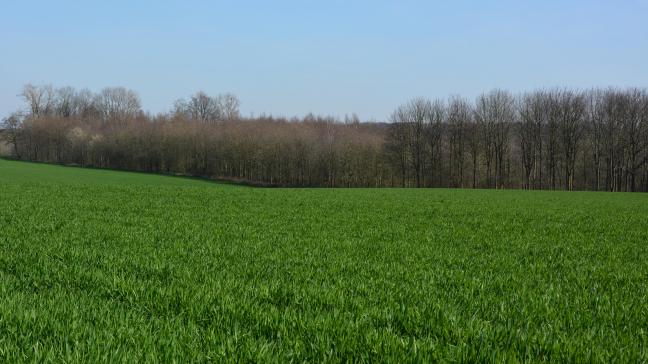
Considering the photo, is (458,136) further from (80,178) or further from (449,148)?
(80,178)

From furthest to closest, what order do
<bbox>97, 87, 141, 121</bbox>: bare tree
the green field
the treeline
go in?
<bbox>97, 87, 141, 121</bbox>: bare tree < the treeline < the green field

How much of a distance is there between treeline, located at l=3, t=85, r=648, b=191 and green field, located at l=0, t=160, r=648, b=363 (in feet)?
221

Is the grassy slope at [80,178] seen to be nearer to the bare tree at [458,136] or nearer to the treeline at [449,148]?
the treeline at [449,148]

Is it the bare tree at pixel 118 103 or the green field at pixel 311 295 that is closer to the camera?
the green field at pixel 311 295

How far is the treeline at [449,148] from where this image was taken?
72750mm

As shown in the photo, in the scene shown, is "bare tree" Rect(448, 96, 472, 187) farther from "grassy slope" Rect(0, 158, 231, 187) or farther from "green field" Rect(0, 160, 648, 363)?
"green field" Rect(0, 160, 648, 363)

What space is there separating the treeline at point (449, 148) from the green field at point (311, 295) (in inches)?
2652

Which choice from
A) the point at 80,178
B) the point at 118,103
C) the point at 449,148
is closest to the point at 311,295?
the point at 80,178

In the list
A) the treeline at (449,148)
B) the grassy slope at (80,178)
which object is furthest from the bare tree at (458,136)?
the grassy slope at (80,178)

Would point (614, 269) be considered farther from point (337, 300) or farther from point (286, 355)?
point (286, 355)

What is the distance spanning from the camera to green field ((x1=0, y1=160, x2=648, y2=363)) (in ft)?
13.5

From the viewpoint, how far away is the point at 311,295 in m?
5.96

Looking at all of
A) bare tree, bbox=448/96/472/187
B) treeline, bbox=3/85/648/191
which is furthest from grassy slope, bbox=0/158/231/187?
bare tree, bbox=448/96/472/187

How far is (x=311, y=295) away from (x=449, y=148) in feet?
259
